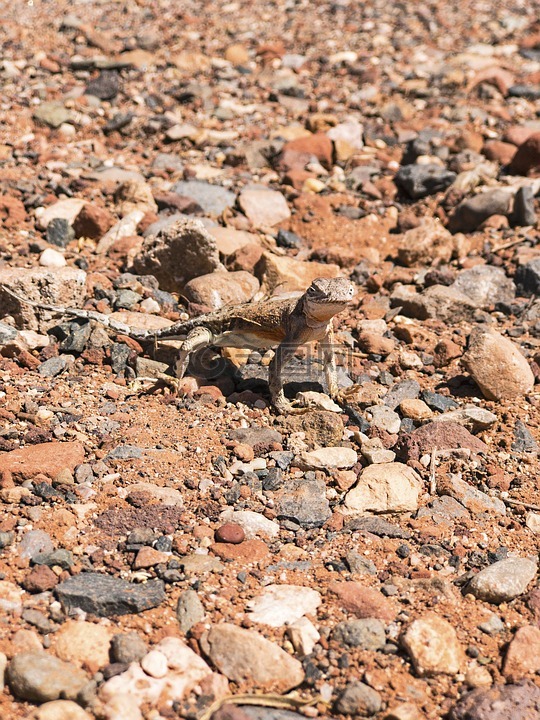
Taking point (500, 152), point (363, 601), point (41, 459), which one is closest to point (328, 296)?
point (363, 601)

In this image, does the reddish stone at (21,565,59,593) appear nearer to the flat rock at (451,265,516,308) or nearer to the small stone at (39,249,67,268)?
the small stone at (39,249,67,268)

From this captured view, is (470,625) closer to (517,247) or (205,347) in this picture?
(205,347)

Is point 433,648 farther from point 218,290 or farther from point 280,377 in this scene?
point 218,290

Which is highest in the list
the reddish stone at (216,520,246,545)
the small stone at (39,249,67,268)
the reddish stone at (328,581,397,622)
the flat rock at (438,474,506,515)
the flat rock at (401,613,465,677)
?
the flat rock at (401,613,465,677)

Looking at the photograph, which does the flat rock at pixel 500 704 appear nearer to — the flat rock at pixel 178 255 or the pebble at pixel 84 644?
the pebble at pixel 84 644

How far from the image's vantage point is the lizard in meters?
6.07

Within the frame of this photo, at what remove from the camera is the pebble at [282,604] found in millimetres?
4355

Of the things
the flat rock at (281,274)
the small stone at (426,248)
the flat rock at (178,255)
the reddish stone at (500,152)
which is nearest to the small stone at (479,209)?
the small stone at (426,248)

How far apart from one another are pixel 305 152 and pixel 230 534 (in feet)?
26.1

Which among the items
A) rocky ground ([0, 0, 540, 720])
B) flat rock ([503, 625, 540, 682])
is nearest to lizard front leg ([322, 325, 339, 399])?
rocky ground ([0, 0, 540, 720])

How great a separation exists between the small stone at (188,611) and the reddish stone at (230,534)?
0.55m

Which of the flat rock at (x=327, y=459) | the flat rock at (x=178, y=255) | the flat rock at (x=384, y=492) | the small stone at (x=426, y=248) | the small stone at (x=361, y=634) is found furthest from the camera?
the small stone at (x=426, y=248)

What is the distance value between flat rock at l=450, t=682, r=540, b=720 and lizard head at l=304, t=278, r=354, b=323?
313 cm

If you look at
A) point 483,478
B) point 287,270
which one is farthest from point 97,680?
point 287,270
